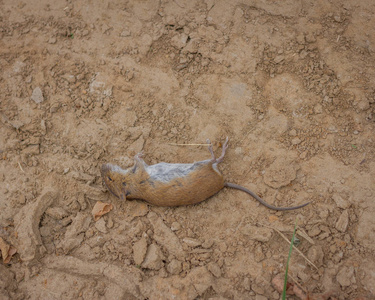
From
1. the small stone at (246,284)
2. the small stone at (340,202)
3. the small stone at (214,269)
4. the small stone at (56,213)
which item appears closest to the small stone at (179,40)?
the small stone at (56,213)

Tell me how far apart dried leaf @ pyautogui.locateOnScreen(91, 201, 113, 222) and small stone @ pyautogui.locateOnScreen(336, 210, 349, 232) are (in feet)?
9.85

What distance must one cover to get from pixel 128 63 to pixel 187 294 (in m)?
3.42

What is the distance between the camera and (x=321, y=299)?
3439mm

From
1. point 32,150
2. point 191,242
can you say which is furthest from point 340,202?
point 32,150

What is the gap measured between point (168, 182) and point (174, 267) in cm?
106

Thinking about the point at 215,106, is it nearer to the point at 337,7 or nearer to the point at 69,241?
the point at 337,7

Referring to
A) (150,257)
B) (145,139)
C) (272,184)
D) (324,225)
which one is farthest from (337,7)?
(150,257)

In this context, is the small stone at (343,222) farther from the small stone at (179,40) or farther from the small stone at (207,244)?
the small stone at (179,40)

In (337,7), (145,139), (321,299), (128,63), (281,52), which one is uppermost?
(337,7)

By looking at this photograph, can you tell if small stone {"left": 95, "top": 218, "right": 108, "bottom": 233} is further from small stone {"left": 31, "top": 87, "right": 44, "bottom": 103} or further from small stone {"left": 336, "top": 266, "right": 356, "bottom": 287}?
small stone {"left": 336, "top": 266, "right": 356, "bottom": 287}

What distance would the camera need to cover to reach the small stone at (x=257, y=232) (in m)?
3.86

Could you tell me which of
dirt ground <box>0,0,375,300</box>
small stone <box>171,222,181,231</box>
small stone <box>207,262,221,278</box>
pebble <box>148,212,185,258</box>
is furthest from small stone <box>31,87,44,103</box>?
small stone <box>207,262,221,278</box>

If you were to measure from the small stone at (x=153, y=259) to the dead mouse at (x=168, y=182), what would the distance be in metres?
0.60

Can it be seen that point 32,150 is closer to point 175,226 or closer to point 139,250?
point 139,250
